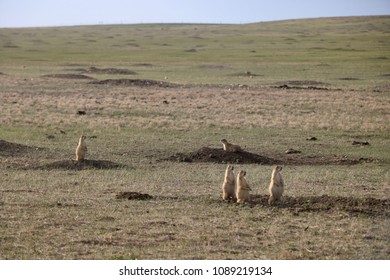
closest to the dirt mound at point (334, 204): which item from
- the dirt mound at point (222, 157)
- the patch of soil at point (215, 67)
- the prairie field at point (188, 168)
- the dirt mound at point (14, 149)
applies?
the prairie field at point (188, 168)

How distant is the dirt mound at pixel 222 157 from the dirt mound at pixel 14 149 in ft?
13.2

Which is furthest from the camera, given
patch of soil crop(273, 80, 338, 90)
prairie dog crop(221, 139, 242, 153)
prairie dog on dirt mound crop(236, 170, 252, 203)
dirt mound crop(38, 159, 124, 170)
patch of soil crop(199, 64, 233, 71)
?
patch of soil crop(199, 64, 233, 71)

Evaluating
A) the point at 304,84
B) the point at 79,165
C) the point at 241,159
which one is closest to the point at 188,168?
the point at 241,159

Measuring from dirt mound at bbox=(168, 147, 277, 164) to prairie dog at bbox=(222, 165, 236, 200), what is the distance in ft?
19.3

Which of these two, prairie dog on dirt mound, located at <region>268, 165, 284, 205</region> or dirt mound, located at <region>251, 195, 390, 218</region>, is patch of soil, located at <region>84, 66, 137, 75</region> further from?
prairie dog on dirt mound, located at <region>268, 165, 284, 205</region>

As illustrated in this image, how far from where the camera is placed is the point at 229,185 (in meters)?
14.3

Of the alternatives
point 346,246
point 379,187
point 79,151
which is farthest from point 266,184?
point 346,246

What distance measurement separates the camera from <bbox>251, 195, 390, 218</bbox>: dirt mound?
44.5 ft

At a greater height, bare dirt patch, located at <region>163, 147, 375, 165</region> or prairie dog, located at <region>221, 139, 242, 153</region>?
prairie dog, located at <region>221, 139, 242, 153</region>

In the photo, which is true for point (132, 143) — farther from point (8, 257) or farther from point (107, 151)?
point (8, 257)

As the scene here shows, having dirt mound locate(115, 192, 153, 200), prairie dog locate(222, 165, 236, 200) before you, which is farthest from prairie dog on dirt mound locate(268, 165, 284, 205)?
dirt mound locate(115, 192, 153, 200)
